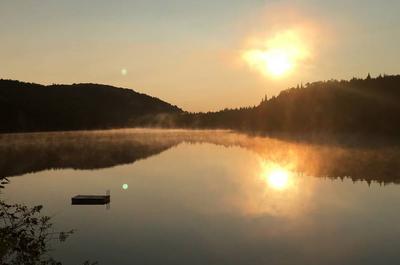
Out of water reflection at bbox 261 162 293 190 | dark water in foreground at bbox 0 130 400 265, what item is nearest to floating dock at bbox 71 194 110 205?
dark water in foreground at bbox 0 130 400 265

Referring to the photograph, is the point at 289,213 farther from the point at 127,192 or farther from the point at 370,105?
the point at 370,105

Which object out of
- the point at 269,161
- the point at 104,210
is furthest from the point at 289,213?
the point at 269,161

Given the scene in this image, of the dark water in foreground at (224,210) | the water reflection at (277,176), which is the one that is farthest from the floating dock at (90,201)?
the water reflection at (277,176)

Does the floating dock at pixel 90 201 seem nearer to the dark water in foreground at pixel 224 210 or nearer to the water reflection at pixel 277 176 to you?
the dark water in foreground at pixel 224 210

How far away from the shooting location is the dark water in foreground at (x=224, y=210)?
110ft

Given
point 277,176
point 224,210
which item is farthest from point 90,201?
point 277,176

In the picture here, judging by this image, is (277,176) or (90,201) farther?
(277,176)

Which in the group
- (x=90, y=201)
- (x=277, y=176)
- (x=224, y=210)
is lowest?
(x=277, y=176)

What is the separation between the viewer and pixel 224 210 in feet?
168

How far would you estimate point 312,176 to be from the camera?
279 feet

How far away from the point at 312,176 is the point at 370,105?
326 feet

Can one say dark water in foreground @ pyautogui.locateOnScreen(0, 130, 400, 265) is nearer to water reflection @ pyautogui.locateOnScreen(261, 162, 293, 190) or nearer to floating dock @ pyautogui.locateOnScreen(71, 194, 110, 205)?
water reflection @ pyautogui.locateOnScreen(261, 162, 293, 190)

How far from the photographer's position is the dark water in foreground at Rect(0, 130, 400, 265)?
3362 centimetres

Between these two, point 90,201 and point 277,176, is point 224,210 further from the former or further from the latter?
point 277,176
